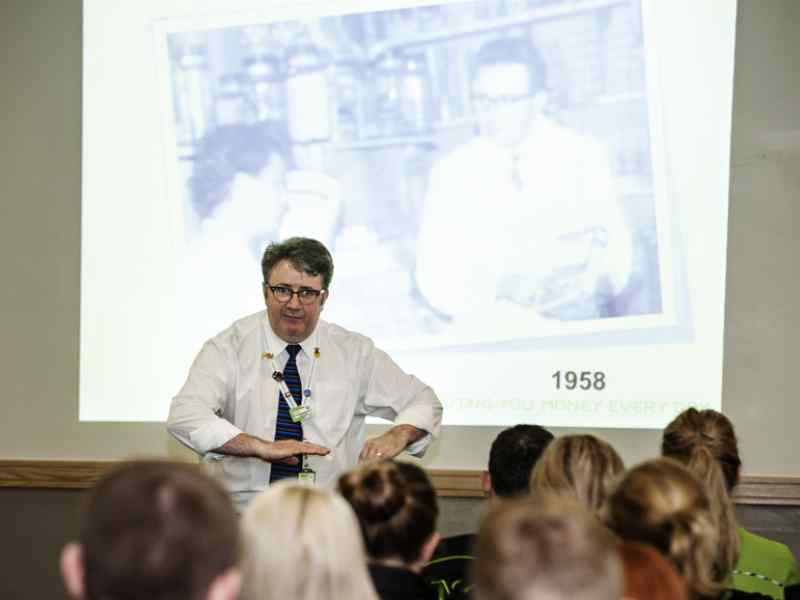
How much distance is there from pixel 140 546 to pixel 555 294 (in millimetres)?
3466

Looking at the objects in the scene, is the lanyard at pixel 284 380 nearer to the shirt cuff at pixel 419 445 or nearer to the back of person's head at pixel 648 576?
the shirt cuff at pixel 419 445

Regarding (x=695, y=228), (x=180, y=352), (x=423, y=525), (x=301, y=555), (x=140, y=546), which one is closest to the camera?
(x=140, y=546)

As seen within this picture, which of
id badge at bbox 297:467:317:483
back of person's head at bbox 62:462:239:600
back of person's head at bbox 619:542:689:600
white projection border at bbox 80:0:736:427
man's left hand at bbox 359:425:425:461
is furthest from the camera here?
white projection border at bbox 80:0:736:427

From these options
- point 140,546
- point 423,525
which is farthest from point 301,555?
point 423,525

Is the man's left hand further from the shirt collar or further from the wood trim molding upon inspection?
the wood trim molding

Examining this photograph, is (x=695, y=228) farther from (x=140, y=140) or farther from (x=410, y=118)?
(x=140, y=140)

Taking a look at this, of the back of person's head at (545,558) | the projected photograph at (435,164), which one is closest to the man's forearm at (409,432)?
the projected photograph at (435,164)

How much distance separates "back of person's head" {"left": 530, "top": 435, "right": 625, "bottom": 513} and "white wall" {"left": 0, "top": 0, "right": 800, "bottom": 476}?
2.34 meters

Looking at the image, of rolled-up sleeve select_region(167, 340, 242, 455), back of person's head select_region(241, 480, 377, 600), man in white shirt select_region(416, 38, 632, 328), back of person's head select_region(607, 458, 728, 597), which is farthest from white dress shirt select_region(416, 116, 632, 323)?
back of person's head select_region(241, 480, 377, 600)

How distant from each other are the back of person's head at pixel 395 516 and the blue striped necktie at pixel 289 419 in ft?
3.95

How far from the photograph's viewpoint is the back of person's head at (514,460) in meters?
2.64

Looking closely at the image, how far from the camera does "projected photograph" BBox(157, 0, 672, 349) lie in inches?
177

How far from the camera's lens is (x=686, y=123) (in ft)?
Answer: 14.7

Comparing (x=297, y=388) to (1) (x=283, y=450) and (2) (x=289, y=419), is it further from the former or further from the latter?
(1) (x=283, y=450)
